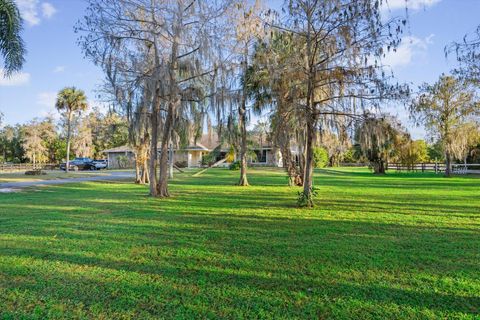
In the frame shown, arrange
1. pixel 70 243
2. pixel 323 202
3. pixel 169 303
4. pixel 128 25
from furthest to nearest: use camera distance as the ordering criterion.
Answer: pixel 128 25, pixel 323 202, pixel 70 243, pixel 169 303

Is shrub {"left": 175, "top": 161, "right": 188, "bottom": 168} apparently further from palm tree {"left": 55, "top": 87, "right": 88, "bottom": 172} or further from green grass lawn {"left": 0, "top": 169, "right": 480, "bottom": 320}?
green grass lawn {"left": 0, "top": 169, "right": 480, "bottom": 320}

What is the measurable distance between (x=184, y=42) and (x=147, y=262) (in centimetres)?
932

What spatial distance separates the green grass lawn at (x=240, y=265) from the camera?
335 cm

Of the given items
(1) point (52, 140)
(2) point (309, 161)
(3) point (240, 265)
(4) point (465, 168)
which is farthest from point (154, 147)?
(1) point (52, 140)

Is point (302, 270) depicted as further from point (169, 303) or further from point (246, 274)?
point (169, 303)

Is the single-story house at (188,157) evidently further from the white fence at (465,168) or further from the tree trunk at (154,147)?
the tree trunk at (154,147)

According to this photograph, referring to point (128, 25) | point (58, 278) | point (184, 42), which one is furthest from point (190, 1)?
point (58, 278)

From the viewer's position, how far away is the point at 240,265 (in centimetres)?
465

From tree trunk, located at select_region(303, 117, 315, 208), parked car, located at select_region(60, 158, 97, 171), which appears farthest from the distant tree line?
tree trunk, located at select_region(303, 117, 315, 208)

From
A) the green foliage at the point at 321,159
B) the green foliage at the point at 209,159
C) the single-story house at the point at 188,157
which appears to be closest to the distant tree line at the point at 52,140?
the single-story house at the point at 188,157

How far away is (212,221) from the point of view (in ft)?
26.1

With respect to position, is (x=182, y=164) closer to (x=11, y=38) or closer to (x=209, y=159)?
(x=209, y=159)

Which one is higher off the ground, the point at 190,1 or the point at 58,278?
the point at 190,1

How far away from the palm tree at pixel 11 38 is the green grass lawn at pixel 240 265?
5.06 m
